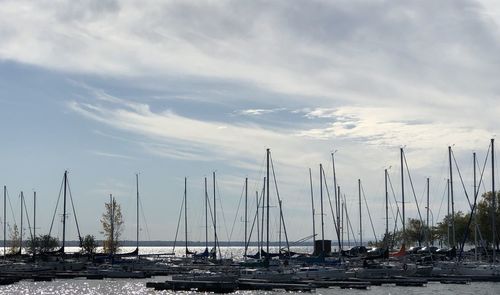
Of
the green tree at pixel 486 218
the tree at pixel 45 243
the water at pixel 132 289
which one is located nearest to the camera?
the water at pixel 132 289

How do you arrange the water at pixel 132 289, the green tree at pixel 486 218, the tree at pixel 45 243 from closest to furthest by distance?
the water at pixel 132 289 → the green tree at pixel 486 218 → the tree at pixel 45 243

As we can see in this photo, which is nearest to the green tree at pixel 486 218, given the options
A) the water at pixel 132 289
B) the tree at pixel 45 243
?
the water at pixel 132 289

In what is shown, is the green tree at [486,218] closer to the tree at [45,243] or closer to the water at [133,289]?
the water at [133,289]

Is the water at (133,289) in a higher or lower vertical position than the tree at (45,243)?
lower

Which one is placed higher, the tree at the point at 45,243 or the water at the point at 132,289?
the tree at the point at 45,243

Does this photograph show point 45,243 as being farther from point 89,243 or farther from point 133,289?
point 133,289

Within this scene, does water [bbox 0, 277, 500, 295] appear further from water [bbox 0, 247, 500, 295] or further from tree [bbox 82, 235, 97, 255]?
tree [bbox 82, 235, 97, 255]

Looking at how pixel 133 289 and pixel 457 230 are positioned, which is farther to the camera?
pixel 457 230

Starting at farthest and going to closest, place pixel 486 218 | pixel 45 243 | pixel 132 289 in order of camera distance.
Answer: pixel 45 243
pixel 486 218
pixel 132 289

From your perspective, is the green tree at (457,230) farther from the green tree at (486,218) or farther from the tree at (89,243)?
the tree at (89,243)

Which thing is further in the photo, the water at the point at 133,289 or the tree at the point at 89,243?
the tree at the point at 89,243

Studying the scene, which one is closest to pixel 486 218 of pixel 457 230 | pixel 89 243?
pixel 457 230

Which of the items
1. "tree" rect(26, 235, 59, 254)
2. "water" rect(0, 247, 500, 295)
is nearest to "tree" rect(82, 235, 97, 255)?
"tree" rect(26, 235, 59, 254)

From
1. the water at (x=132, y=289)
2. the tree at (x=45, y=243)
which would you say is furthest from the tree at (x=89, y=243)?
the water at (x=132, y=289)
